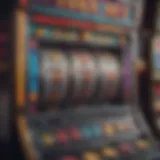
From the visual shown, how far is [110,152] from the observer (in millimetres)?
1926

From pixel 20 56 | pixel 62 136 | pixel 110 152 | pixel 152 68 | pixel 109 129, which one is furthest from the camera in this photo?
pixel 152 68

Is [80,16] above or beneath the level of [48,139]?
above

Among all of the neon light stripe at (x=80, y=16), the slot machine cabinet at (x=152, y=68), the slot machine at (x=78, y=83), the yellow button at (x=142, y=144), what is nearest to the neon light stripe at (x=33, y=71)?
the slot machine at (x=78, y=83)

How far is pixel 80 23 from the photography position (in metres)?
1.98

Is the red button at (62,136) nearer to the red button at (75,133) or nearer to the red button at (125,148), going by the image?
the red button at (75,133)

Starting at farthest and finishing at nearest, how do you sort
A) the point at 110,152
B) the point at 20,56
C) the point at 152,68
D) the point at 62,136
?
the point at 152,68 < the point at 110,152 < the point at 62,136 < the point at 20,56

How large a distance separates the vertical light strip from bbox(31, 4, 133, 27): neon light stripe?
0.27ft

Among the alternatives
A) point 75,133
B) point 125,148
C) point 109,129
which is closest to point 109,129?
A: point 109,129

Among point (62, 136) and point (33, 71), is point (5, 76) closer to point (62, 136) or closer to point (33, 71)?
point (33, 71)

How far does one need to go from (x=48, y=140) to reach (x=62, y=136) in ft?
0.26

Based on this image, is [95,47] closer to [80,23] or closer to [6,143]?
[80,23]

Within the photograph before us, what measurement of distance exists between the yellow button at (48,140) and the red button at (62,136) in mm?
35

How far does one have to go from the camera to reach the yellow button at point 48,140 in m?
1.75

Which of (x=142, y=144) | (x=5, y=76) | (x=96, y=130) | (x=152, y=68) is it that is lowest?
(x=142, y=144)
